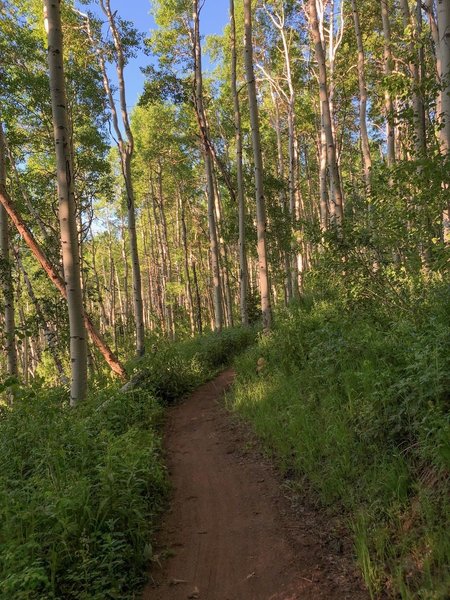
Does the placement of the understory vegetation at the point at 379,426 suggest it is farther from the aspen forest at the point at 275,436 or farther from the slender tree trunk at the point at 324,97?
the slender tree trunk at the point at 324,97

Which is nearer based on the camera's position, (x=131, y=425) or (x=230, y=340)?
(x=131, y=425)

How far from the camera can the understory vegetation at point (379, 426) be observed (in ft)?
9.01

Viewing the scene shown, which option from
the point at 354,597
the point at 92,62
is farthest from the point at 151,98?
the point at 354,597

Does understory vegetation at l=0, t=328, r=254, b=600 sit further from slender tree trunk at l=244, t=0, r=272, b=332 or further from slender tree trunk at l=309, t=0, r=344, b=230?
slender tree trunk at l=309, t=0, r=344, b=230

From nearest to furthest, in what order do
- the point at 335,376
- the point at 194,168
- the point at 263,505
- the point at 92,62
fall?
the point at 263,505 → the point at 335,376 → the point at 92,62 → the point at 194,168

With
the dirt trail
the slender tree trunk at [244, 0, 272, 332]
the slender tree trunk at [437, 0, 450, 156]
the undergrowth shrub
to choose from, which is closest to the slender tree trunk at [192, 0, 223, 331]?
the undergrowth shrub

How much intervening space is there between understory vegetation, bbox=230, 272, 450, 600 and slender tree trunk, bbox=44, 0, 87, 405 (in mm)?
2630

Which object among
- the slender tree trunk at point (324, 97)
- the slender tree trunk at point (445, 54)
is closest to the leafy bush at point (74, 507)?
the slender tree trunk at point (445, 54)

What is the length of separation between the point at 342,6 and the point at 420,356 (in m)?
17.9

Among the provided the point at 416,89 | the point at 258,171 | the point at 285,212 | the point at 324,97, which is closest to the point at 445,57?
the point at 416,89

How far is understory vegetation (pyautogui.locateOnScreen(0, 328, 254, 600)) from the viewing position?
2809 millimetres

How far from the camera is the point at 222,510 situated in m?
4.02

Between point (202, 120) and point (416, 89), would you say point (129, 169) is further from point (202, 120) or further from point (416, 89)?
point (416, 89)

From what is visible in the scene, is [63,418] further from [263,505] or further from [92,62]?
[92,62]
